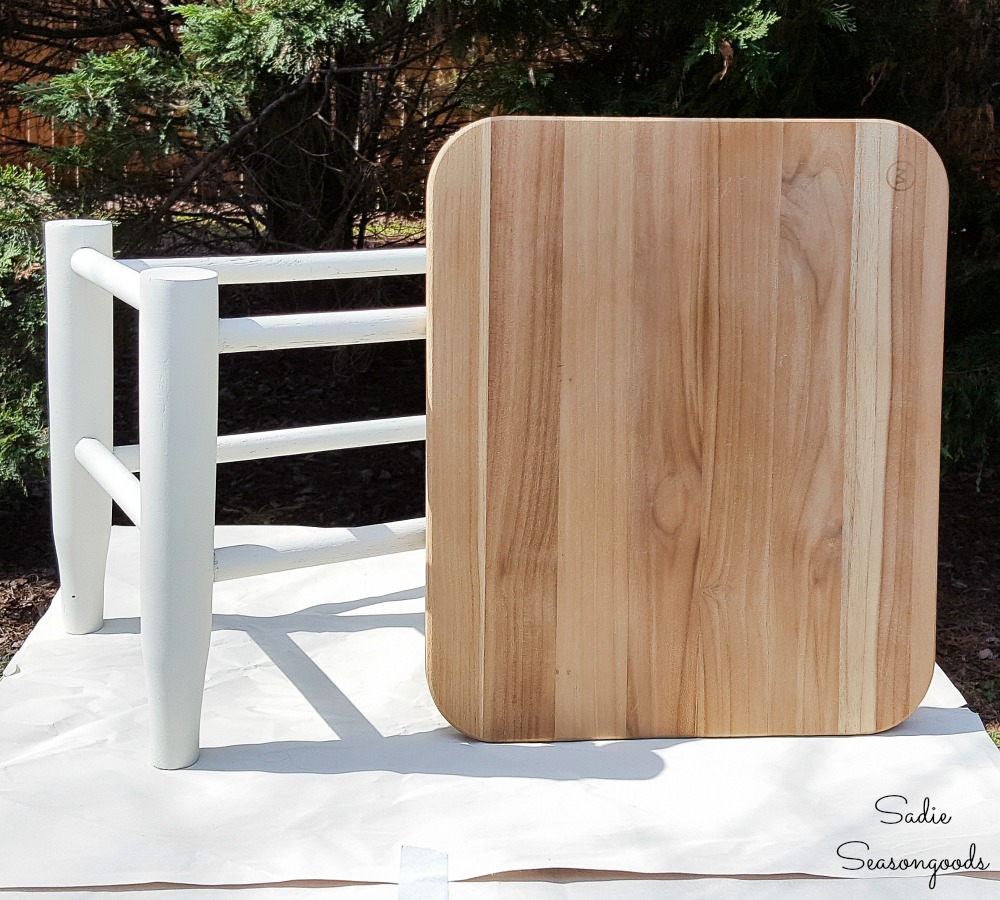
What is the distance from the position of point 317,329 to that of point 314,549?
235 mm

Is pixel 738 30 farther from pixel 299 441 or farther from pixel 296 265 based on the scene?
pixel 299 441

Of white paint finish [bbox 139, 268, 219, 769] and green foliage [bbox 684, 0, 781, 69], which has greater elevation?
green foliage [bbox 684, 0, 781, 69]

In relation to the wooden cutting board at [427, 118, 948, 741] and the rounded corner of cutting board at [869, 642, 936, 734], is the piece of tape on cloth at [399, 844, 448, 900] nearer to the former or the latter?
the wooden cutting board at [427, 118, 948, 741]

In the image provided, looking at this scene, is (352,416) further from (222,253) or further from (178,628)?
(178,628)

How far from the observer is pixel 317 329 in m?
1.19

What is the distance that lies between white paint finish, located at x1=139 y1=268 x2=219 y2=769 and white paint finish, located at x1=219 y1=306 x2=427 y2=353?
0.07 metres

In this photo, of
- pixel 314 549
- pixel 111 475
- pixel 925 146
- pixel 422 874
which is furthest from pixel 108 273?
pixel 925 146

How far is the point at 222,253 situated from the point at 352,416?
57 cm

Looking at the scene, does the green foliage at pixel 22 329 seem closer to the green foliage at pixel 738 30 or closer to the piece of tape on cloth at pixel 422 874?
the green foliage at pixel 738 30

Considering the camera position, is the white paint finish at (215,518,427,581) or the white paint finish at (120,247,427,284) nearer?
the white paint finish at (215,518,427,581)

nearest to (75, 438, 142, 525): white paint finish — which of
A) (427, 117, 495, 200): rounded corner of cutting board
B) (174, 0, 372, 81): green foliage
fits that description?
(427, 117, 495, 200): rounded corner of cutting board

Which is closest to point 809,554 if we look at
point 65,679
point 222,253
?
point 65,679

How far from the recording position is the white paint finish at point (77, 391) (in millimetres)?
1379

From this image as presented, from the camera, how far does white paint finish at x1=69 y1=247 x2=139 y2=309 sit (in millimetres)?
1150
